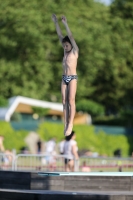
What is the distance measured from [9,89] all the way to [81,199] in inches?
1616

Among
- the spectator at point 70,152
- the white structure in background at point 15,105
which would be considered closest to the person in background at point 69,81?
the spectator at point 70,152

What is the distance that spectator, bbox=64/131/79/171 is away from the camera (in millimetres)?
22406

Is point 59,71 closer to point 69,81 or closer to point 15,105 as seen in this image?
point 15,105

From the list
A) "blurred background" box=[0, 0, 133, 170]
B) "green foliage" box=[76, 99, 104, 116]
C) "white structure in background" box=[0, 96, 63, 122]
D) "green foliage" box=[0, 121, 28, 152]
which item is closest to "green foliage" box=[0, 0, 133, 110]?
"blurred background" box=[0, 0, 133, 170]

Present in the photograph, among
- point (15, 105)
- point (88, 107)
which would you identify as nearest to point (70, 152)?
point (15, 105)

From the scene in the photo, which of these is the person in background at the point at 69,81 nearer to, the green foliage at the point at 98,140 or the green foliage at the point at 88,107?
the green foliage at the point at 98,140

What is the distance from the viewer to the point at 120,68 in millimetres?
66938

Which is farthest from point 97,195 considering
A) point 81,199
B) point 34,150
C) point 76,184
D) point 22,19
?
point 22,19

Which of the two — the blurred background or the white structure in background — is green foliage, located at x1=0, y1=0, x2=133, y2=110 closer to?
the blurred background

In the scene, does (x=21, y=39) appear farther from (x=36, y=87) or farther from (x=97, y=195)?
(x=97, y=195)

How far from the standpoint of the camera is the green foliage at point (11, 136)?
42094mm

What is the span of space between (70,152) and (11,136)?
63.2 feet

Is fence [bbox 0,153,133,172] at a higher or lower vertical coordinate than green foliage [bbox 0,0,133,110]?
lower

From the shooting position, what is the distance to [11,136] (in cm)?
4244
